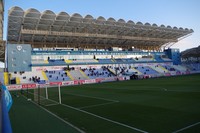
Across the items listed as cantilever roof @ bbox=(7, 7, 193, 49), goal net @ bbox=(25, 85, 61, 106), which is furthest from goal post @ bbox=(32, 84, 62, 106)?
cantilever roof @ bbox=(7, 7, 193, 49)

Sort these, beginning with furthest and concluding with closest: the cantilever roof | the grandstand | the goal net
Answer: the grandstand → the cantilever roof → the goal net

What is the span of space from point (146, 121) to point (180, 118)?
5.32 feet

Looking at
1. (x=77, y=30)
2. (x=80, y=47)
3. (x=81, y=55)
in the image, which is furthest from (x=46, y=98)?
(x=80, y=47)

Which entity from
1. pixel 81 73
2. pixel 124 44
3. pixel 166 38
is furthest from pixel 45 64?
pixel 166 38

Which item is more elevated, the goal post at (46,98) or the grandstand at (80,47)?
the grandstand at (80,47)

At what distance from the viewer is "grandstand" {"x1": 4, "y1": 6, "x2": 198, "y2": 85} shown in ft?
177

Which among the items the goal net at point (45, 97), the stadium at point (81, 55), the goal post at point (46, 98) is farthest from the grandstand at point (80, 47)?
the goal post at point (46, 98)

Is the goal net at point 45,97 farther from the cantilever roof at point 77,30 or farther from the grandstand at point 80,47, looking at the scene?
the cantilever roof at point 77,30

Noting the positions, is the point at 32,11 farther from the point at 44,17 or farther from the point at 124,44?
the point at 124,44

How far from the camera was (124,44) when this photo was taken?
274 ft

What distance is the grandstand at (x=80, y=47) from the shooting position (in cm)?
5394

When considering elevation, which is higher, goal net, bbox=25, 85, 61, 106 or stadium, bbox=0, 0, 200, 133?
stadium, bbox=0, 0, 200, 133

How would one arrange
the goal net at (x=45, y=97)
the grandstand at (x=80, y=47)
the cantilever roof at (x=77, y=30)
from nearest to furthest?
the goal net at (x=45, y=97)
the cantilever roof at (x=77, y=30)
the grandstand at (x=80, y=47)

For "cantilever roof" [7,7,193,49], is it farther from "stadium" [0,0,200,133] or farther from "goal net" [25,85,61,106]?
"goal net" [25,85,61,106]
